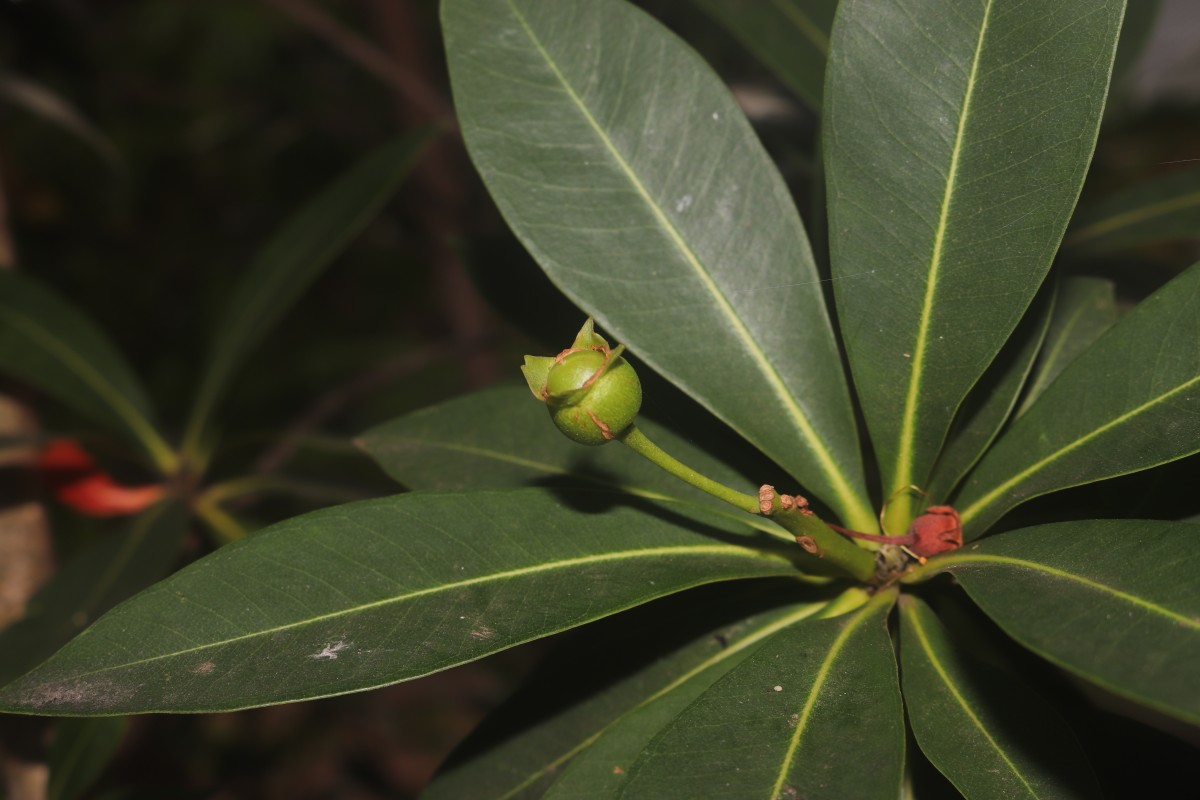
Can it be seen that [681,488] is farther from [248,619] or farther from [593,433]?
[248,619]

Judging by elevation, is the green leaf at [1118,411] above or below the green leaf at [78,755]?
above

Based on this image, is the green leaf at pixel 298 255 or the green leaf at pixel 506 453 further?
the green leaf at pixel 298 255

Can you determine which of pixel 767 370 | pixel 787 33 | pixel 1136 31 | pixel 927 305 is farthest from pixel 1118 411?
pixel 1136 31

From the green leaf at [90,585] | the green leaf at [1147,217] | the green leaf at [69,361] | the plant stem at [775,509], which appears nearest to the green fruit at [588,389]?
the plant stem at [775,509]

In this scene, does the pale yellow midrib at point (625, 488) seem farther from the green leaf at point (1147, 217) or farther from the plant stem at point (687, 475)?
the green leaf at point (1147, 217)

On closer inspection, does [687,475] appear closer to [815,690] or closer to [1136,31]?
[815,690]

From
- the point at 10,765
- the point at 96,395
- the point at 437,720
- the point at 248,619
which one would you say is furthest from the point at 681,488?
the point at 437,720

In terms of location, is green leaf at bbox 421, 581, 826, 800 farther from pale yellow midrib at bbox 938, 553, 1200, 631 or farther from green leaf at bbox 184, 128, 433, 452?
green leaf at bbox 184, 128, 433, 452
